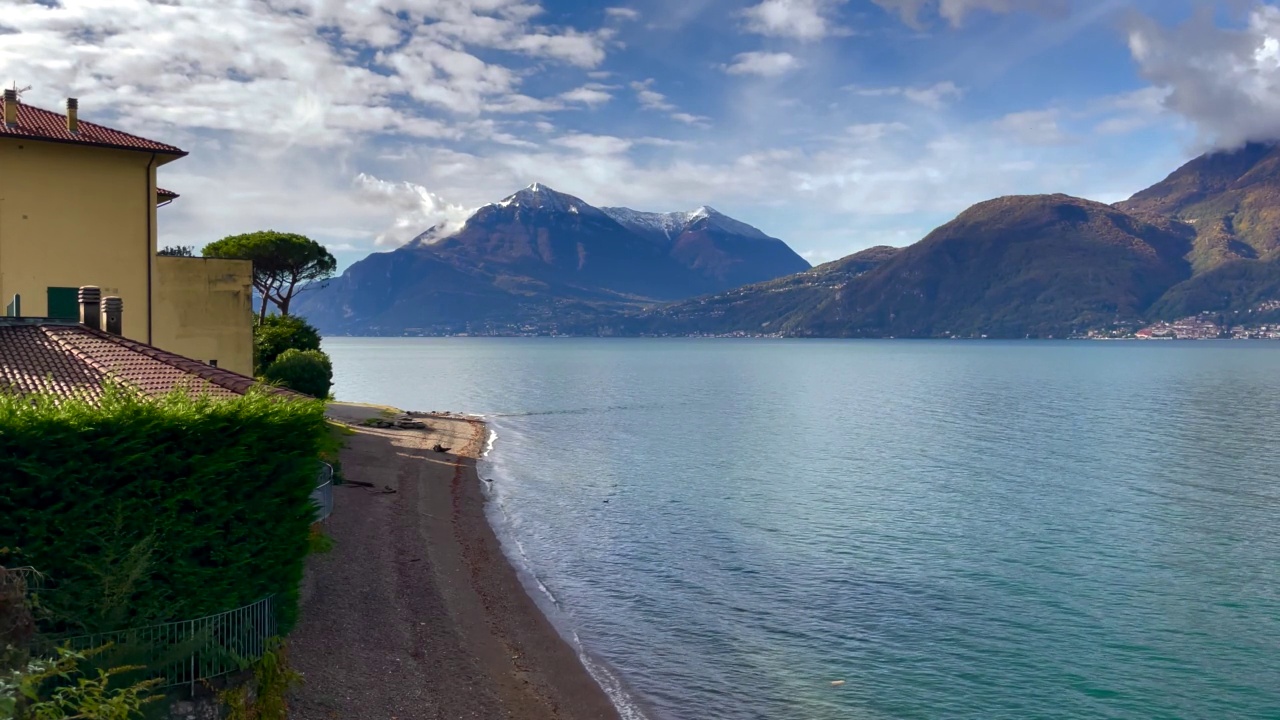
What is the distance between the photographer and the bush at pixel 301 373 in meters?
56.6

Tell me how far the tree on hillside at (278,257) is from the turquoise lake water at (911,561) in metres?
21.4

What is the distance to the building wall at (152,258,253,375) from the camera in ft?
128

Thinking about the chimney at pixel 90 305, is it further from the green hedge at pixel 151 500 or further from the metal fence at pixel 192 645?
the metal fence at pixel 192 645

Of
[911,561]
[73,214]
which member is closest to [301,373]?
[73,214]

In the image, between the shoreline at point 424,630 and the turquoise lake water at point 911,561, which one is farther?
the turquoise lake water at point 911,561

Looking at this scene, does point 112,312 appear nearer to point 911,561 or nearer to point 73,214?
point 73,214

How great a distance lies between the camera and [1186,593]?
1174 inches

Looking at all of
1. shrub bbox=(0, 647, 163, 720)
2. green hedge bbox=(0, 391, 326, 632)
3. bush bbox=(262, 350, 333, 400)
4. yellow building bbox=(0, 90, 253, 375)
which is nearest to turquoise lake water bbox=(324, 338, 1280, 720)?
green hedge bbox=(0, 391, 326, 632)

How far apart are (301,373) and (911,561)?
130 feet

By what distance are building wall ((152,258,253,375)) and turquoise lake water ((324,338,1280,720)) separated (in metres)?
14.3

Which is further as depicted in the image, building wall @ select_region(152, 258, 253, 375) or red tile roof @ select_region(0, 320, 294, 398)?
building wall @ select_region(152, 258, 253, 375)

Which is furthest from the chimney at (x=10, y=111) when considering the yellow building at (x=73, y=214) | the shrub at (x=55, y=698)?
the shrub at (x=55, y=698)

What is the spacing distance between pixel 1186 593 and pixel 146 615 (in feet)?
99.8

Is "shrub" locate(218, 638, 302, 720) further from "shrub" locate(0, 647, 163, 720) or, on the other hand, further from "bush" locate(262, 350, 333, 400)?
"bush" locate(262, 350, 333, 400)
